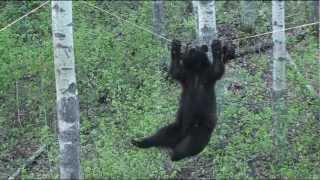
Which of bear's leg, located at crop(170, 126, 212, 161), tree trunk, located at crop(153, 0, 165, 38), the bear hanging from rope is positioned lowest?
bear's leg, located at crop(170, 126, 212, 161)

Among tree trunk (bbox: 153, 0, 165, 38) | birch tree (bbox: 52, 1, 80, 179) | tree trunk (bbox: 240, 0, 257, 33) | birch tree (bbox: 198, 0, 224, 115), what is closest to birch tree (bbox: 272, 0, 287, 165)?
birch tree (bbox: 198, 0, 224, 115)

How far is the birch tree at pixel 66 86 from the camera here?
25.5 ft

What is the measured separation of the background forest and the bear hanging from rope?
2.19m

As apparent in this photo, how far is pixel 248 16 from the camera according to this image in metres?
16.3

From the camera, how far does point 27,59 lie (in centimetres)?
1195

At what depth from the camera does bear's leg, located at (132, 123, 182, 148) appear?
308 inches

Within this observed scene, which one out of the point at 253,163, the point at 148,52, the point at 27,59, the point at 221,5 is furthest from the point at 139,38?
the point at 221,5

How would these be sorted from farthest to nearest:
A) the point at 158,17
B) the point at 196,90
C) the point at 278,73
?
1. the point at 158,17
2. the point at 278,73
3. the point at 196,90

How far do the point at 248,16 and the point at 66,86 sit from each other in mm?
9399

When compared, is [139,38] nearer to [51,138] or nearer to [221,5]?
[51,138]

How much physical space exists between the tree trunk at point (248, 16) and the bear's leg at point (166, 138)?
896 cm

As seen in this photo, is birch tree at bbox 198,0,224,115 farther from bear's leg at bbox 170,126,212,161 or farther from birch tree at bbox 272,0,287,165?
bear's leg at bbox 170,126,212,161

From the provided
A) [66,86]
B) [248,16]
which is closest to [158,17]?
[248,16]

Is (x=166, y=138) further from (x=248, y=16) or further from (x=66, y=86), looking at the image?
(x=248, y=16)
